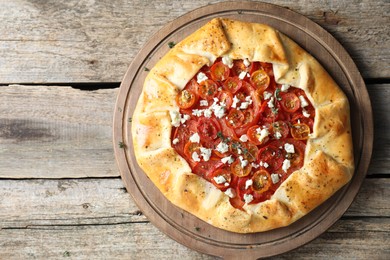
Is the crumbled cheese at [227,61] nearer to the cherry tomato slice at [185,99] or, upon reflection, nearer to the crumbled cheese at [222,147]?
the cherry tomato slice at [185,99]

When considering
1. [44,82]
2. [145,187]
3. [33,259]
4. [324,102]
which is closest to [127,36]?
[44,82]

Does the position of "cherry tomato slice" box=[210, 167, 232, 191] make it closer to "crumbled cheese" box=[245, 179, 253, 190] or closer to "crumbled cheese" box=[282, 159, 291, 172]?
"crumbled cheese" box=[245, 179, 253, 190]

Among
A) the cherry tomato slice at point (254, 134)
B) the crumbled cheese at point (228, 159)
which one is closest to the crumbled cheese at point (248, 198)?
the crumbled cheese at point (228, 159)

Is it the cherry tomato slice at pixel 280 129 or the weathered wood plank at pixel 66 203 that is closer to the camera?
the cherry tomato slice at pixel 280 129

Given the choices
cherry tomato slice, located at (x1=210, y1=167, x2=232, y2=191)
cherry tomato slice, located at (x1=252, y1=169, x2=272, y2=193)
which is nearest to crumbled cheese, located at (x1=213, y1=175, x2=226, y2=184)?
cherry tomato slice, located at (x1=210, y1=167, x2=232, y2=191)

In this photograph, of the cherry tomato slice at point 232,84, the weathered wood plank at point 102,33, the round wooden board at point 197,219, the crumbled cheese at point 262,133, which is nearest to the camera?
the crumbled cheese at point 262,133

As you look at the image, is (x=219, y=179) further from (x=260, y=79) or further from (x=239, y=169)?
(x=260, y=79)

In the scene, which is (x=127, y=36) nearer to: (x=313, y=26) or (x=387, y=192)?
(x=313, y=26)
